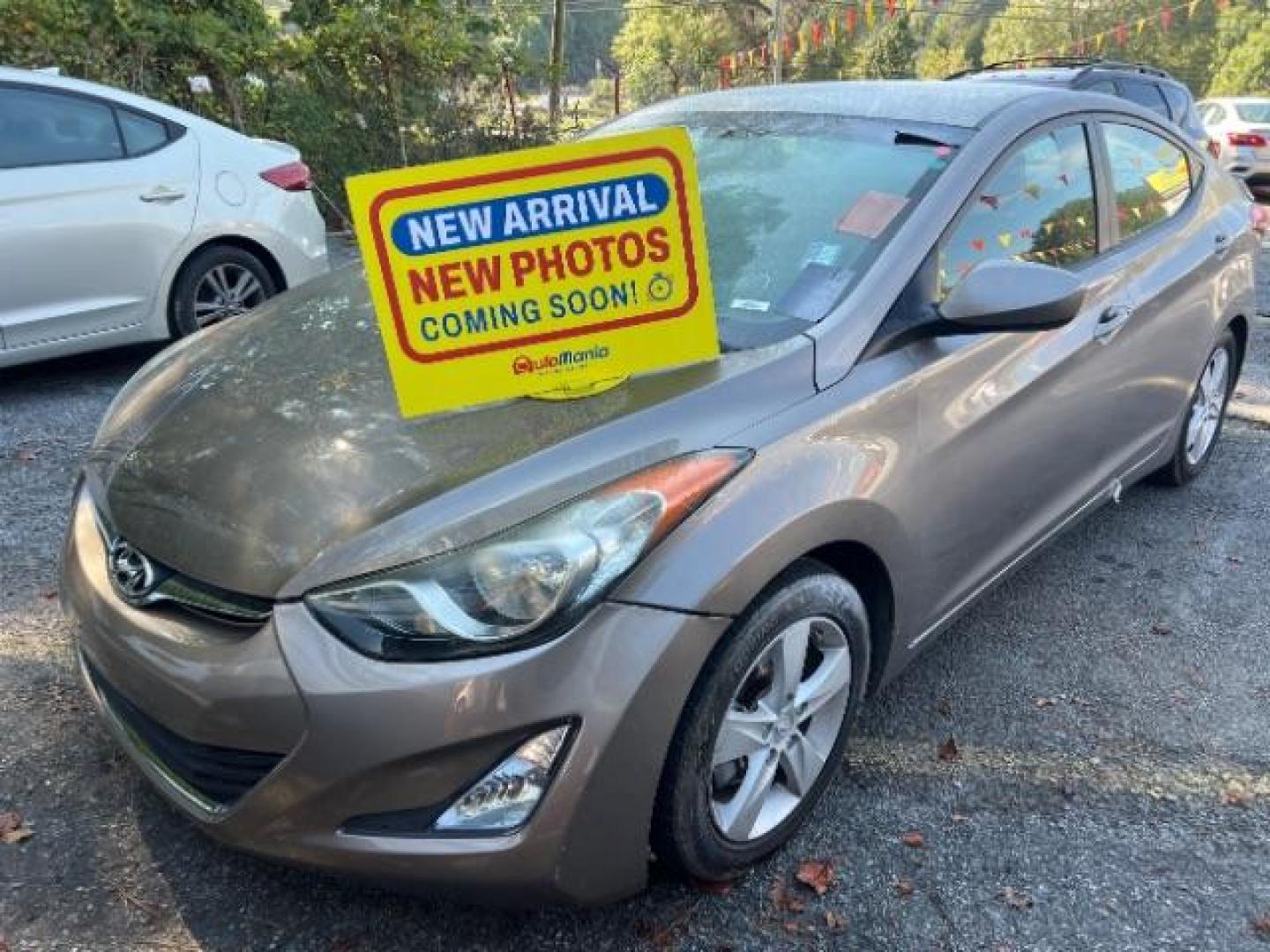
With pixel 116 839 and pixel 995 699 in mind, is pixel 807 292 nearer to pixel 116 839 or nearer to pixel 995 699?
pixel 995 699

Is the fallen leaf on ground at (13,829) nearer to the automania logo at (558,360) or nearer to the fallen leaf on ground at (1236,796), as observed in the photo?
Answer: the automania logo at (558,360)

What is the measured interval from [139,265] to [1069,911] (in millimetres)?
4637

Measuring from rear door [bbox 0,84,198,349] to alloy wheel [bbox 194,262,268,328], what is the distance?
25 cm

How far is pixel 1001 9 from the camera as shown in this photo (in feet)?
209

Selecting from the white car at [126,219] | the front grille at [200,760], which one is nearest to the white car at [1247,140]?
the white car at [126,219]

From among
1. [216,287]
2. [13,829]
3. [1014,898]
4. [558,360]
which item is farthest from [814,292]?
[216,287]

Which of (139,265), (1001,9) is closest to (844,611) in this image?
(139,265)

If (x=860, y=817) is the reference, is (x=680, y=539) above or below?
above

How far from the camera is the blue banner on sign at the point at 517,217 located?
207cm

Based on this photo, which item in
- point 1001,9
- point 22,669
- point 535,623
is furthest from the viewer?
point 1001,9

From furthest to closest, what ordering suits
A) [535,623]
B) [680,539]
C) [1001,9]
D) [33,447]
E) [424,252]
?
[1001,9] < [33,447] < [424,252] < [680,539] < [535,623]

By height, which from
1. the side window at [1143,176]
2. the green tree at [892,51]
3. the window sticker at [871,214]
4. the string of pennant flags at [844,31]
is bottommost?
the green tree at [892,51]

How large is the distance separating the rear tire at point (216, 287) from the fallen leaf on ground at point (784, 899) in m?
3.96

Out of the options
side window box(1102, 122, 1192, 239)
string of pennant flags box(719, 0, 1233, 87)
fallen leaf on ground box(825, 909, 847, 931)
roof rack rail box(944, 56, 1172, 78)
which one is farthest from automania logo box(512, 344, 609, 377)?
string of pennant flags box(719, 0, 1233, 87)
